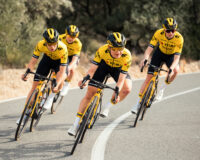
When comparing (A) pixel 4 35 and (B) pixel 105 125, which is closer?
(B) pixel 105 125

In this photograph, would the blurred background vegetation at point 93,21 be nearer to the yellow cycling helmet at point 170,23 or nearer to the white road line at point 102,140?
the white road line at point 102,140

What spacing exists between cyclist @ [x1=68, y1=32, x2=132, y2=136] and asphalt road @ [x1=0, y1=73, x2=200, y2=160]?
0.56 metres

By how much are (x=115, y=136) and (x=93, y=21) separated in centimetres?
1690

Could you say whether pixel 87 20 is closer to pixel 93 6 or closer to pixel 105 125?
pixel 93 6

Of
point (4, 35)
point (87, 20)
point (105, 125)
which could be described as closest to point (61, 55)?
point (105, 125)

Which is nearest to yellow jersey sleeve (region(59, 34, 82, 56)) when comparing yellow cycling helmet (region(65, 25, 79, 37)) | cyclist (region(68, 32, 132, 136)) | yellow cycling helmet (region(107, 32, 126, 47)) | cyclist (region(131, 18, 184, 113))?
yellow cycling helmet (region(65, 25, 79, 37))

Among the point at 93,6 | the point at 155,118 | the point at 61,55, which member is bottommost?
the point at 155,118

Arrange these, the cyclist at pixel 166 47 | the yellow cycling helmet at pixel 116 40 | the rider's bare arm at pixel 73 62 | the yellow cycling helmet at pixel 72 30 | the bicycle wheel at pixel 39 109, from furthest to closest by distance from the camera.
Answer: the rider's bare arm at pixel 73 62
the yellow cycling helmet at pixel 72 30
the cyclist at pixel 166 47
the bicycle wheel at pixel 39 109
the yellow cycling helmet at pixel 116 40

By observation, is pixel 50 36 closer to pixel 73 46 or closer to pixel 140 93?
pixel 73 46

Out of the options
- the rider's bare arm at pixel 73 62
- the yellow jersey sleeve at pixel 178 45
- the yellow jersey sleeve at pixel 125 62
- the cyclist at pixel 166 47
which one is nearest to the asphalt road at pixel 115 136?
the cyclist at pixel 166 47

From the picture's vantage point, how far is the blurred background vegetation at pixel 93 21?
13773 mm

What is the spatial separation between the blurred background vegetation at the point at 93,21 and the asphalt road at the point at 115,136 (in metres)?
4.38

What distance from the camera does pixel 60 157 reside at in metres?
5.66

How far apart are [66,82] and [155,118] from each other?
2.46 m
